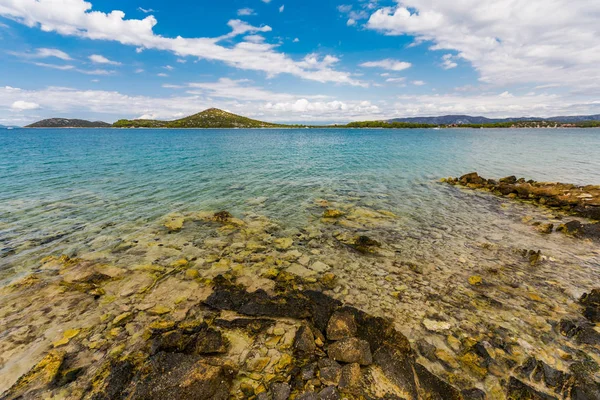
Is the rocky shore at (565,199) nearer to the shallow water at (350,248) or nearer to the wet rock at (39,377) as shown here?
the shallow water at (350,248)

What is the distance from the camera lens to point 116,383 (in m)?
6.22

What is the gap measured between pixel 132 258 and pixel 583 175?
55.0m

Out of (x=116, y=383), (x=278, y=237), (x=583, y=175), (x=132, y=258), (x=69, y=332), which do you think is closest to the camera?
(x=116, y=383)

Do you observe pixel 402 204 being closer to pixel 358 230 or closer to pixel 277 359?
Answer: pixel 358 230

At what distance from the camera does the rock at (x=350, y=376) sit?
6.20 meters

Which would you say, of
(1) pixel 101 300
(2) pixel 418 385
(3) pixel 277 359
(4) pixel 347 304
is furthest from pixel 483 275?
(1) pixel 101 300

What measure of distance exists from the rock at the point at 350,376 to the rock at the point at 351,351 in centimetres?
24

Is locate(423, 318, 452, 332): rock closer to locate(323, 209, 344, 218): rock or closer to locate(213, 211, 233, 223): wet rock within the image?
locate(323, 209, 344, 218): rock

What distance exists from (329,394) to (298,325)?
2653mm

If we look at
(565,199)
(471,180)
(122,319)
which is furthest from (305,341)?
→ (471,180)

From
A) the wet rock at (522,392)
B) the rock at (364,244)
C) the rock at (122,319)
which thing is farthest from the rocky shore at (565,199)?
the rock at (122,319)

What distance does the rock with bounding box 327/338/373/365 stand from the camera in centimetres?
687

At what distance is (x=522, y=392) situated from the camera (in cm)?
628

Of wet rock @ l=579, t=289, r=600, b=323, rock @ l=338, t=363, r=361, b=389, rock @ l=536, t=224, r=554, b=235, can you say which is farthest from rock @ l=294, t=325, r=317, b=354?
rock @ l=536, t=224, r=554, b=235
